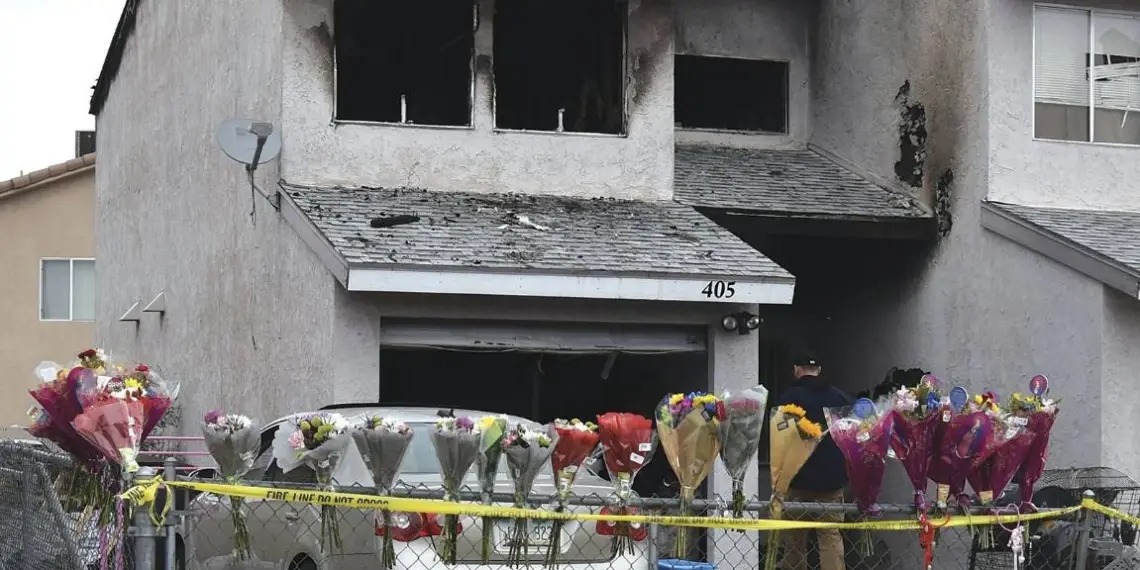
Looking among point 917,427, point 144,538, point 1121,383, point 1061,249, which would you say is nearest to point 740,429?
point 917,427

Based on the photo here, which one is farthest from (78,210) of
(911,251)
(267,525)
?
(267,525)

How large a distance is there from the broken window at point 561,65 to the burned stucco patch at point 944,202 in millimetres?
3096

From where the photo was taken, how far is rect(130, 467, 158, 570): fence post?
6195 millimetres

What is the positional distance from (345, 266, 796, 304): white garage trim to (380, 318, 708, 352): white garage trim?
65 cm

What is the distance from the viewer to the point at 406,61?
47.2 ft

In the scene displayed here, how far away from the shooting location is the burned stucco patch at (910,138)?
607 inches

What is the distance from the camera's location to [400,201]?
44.9 feet

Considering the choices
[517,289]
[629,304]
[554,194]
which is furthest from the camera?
[554,194]

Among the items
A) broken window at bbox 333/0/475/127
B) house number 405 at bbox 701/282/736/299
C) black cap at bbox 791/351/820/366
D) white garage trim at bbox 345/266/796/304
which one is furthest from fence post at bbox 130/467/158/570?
broken window at bbox 333/0/475/127

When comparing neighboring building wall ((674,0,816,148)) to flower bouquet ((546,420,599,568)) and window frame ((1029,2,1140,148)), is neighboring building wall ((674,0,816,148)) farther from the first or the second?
flower bouquet ((546,420,599,568))

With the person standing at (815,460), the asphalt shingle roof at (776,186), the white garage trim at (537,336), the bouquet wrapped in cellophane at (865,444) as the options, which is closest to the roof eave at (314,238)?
the white garage trim at (537,336)

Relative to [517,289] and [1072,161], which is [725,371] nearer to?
[517,289]

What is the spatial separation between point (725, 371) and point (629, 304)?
1047 mm

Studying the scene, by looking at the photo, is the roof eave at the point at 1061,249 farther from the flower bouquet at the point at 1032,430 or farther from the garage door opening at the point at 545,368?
the flower bouquet at the point at 1032,430
